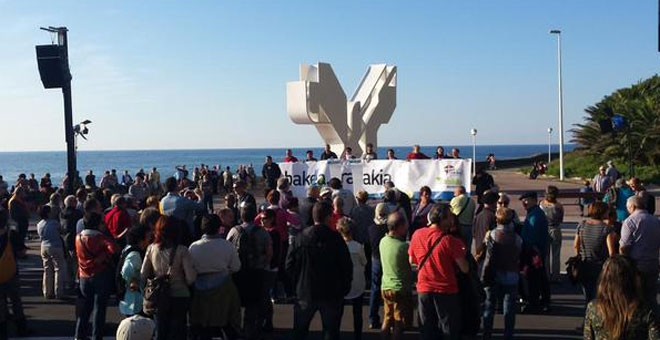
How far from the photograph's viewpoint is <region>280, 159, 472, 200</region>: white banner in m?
17.8

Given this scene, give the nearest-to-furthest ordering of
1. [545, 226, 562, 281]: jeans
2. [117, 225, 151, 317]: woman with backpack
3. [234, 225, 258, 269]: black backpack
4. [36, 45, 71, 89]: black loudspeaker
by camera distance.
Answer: [117, 225, 151, 317]: woman with backpack → [234, 225, 258, 269]: black backpack → [545, 226, 562, 281]: jeans → [36, 45, 71, 89]: black loudspeaker

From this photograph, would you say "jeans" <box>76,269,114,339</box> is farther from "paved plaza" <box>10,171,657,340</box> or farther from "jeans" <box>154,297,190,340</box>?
"jeans" <box>154,297,190,340</box>

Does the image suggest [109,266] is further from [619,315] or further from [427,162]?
[427,162]

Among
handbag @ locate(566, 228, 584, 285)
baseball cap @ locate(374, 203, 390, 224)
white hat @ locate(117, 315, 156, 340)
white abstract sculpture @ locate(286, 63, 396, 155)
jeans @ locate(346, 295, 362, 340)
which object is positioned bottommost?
jeans @ locate(346, 295, 362, 340)

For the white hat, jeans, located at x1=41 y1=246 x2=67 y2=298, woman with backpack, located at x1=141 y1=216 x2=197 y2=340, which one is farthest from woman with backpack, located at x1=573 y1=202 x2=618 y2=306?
jeans, located at x1=41 y1=246 x2=67 y2=298

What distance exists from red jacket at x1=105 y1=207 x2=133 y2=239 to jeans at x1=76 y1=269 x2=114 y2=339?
2035mm

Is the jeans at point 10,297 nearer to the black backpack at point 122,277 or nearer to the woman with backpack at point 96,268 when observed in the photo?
the woman with backpack at point 96,268

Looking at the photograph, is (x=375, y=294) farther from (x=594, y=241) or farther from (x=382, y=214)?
(x=594, y=241)

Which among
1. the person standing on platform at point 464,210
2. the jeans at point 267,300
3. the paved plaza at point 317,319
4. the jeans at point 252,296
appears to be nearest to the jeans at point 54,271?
the paved plaza at point 317,319

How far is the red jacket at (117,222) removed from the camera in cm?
1038

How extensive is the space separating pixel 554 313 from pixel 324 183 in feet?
26.6

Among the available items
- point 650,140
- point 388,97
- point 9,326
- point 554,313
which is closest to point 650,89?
point 650,140

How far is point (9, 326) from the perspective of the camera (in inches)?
383

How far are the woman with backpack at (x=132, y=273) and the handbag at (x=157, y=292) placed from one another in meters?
0.20
